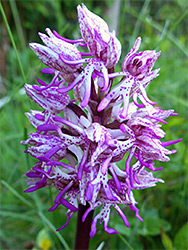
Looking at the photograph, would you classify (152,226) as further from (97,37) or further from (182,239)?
(97,37)

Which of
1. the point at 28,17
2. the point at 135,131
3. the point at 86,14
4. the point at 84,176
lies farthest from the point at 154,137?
the point at 28,17

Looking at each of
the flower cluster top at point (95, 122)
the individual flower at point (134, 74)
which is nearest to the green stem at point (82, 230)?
the flower cluster top at point (95, 122)

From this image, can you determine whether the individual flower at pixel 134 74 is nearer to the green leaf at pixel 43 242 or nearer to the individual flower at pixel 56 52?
the individual flower at pixel 56 52

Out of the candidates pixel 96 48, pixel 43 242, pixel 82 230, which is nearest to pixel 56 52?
pixel 96 48

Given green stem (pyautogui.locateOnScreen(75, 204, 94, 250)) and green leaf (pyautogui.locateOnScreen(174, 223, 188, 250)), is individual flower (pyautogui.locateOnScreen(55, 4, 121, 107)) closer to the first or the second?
green stem (pyautogui.locateOnScreen(75, 204, 94, 250))

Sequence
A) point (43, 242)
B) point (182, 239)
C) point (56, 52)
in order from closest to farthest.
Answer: point (56, 52) → point (182, 239) → point (43, 242)

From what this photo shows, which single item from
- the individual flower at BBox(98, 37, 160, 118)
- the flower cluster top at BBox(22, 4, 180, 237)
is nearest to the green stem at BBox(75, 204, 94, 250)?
the flower cluster top at BBox(22, 4, 180, 237)

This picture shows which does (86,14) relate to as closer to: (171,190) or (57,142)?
(57,142)
